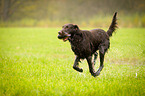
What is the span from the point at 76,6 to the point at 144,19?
789 inches

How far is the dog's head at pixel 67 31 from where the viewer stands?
3906mm

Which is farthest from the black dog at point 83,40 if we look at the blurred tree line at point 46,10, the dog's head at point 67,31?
the blurred tree line at point 46,10

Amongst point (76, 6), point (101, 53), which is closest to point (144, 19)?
point (76, 6)

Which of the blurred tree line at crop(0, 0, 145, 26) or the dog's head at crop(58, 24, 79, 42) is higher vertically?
the blurred tree line at crop(0, 0, 145, 26)

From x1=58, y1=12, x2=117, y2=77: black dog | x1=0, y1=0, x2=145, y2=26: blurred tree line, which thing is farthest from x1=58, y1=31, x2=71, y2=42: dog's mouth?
x1=0, y1=0, x2=145, y2=26: blurred tree line

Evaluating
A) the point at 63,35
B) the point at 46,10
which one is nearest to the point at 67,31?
the point at 63,35

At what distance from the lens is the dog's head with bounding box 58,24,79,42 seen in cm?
391

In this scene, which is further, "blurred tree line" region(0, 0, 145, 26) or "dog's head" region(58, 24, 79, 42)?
"blurred tree line" region(0, 0, 145, 26)

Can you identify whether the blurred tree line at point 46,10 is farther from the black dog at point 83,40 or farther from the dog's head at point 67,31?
the dog's head at point 67,31

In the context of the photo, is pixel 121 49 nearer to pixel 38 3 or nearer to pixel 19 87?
pixel 19 87

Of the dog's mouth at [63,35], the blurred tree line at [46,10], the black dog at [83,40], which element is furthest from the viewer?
the blurred tree line at [46,10]

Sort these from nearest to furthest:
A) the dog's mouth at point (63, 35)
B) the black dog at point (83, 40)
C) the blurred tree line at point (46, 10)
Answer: the dog's mouth at point (63, 35)
the black dog at point (83, 40)
the blurred tree line at point (46, 10)

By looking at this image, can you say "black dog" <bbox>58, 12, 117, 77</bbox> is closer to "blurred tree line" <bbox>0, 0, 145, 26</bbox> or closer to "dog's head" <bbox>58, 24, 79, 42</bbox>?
"dog's head" <bbox>58, 24, 79, 42</bbox>

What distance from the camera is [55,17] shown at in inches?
1537
